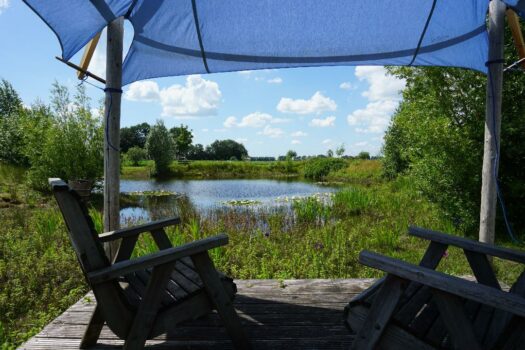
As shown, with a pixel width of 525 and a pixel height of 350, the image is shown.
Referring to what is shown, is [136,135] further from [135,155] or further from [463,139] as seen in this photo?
[463,139]

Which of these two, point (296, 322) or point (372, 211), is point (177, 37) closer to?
point (296, 322)

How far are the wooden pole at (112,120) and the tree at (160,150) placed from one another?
85.8 ft

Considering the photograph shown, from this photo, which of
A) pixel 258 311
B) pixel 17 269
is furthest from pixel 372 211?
pixel 17 269

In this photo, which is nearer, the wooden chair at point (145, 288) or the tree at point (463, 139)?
the wooden chair at point (145, 288)

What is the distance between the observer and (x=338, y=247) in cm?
455

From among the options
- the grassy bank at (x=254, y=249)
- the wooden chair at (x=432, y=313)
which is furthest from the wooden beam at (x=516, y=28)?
the grassy bank at (x=254, y=249)

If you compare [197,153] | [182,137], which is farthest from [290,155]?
[197,153]

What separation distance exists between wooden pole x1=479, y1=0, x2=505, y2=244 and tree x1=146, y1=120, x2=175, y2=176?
1060 inches

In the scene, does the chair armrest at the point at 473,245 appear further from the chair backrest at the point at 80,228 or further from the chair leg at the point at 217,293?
the chair backrest at the point at 80,228

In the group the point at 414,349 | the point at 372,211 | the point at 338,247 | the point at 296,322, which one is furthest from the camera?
the point at 372,211

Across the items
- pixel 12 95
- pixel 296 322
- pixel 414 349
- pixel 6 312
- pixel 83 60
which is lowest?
pixel 6 312

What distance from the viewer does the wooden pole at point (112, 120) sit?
263 centimetres

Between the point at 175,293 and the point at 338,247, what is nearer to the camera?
the point at 175,293

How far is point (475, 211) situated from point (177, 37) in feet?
15.7
